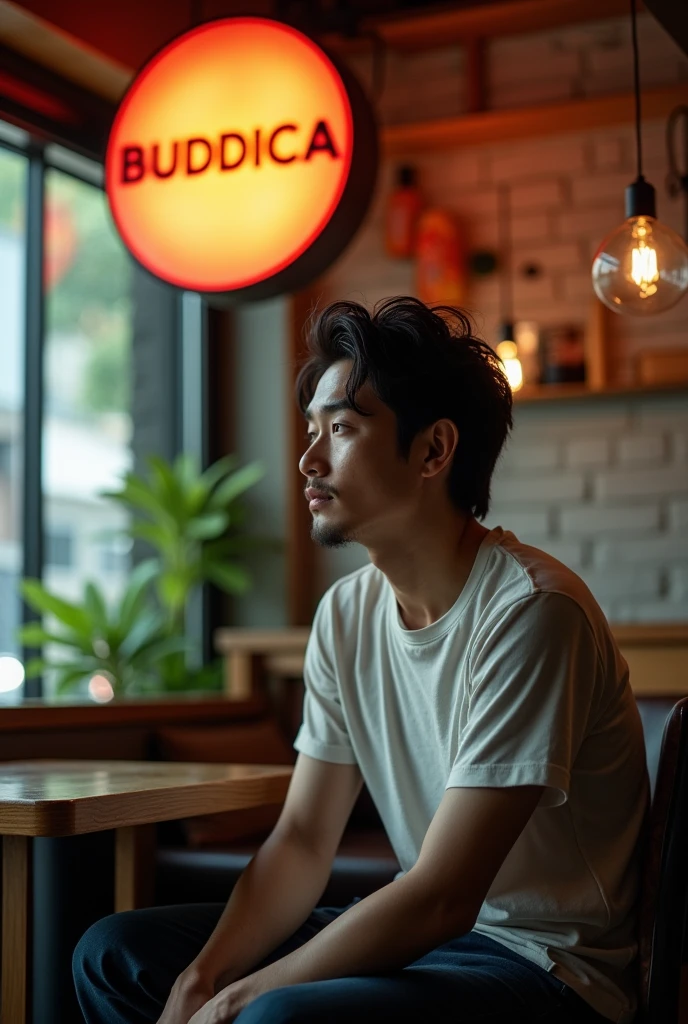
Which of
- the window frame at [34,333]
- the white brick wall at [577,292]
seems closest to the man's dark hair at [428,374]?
the window frame at [34,333]

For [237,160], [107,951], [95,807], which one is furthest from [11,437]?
[107,951]

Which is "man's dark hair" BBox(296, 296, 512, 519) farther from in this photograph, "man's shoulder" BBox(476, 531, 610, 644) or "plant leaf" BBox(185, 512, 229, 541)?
"plant leaf" BBox(185, 512, 229, 541)

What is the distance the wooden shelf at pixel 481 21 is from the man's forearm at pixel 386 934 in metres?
3.34

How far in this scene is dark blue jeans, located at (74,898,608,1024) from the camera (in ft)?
4.47

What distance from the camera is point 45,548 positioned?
3885mm

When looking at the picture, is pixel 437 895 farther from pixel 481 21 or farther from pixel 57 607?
pixel 481 21

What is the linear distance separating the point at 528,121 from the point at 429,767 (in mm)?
2910

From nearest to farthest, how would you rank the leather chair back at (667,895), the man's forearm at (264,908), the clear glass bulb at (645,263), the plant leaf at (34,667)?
the leather chair back at (667,895)
the man's forearm at (264,908)
the clear glass bulb at (645,263)
the plant leaf at (34,667)

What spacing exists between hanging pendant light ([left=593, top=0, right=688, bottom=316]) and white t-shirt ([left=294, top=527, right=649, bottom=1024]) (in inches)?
36.3

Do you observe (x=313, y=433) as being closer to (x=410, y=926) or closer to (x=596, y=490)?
(x=410, y=926)

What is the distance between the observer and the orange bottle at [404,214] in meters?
4.25

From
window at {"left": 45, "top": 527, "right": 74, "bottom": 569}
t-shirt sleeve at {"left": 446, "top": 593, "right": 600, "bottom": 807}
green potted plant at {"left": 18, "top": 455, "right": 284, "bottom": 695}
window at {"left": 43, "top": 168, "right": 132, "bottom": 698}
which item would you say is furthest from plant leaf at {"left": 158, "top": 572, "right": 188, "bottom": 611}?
t-shirt sleeve at {"left": 446, "top": 593, "right": 600, "bottom": 807}

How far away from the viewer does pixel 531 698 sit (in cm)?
150

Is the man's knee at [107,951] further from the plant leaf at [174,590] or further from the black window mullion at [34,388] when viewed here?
the plant leaf at [174,590]
